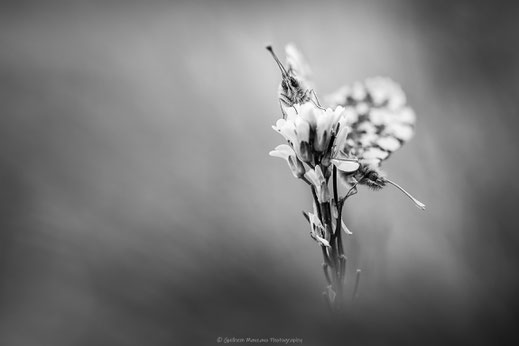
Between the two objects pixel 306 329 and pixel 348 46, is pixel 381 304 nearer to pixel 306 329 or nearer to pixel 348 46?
pixel 306 329

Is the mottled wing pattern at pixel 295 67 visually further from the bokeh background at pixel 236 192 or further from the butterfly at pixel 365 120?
the bokeh background at pixel 236 192

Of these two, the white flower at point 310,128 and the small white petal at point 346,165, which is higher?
the white flower at point 310,128

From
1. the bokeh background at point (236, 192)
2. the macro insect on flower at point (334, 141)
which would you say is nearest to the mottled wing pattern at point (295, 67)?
the macro insect on flower at point (334, 141)

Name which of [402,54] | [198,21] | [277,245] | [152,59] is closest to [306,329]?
[277,245]

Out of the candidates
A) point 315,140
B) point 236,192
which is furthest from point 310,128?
point 236,192

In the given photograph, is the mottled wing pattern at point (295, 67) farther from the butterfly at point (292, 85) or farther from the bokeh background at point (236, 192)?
the bokeh background at point (236, 192)

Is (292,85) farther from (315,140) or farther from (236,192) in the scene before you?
(236,192)

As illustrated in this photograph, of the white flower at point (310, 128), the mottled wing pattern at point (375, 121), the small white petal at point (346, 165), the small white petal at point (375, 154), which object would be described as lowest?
the small white petal at point (346, 165)
